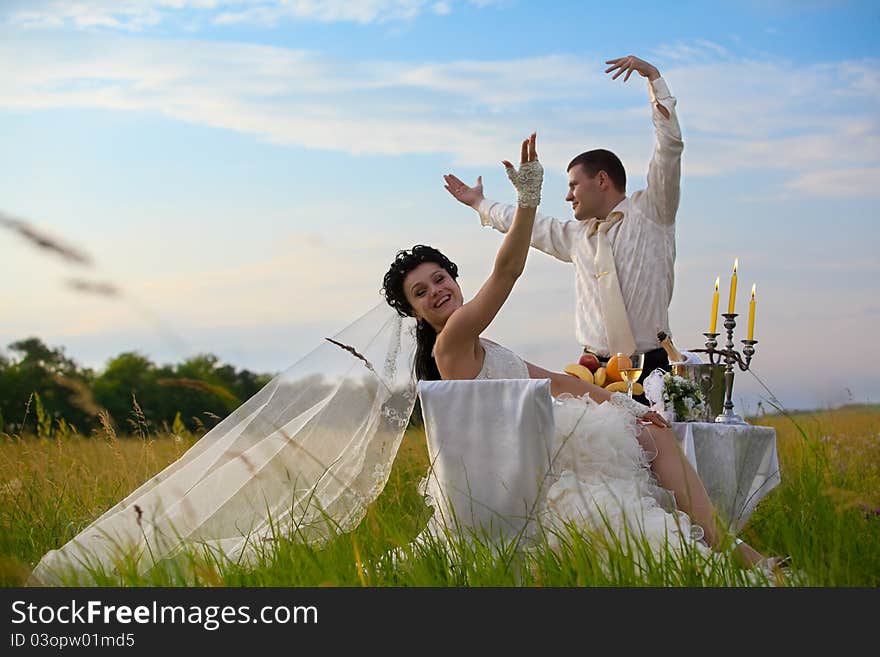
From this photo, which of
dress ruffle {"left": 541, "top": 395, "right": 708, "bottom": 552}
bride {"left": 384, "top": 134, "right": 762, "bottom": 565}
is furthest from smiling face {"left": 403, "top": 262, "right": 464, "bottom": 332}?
dress ruffle {"left": 541, "top": 395, "right": 708, "bottom": 552}

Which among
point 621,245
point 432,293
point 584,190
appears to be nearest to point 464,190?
point 584,190

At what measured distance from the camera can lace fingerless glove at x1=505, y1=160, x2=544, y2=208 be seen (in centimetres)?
343

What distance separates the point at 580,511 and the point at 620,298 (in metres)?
2.56

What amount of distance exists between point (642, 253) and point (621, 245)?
14cm

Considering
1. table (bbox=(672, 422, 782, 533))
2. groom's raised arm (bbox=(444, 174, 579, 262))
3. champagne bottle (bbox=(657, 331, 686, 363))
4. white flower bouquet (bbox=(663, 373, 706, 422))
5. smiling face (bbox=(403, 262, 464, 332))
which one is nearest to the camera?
smiling face (bbox=(403, 262, 464, 332))

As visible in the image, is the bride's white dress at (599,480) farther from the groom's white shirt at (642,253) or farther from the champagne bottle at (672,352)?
the groom's white shirt at (642,253)

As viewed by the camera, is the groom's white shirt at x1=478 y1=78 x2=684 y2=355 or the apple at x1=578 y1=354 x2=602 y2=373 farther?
the groom's white shirt at x1=478 y1=78 x2=684 y2=355

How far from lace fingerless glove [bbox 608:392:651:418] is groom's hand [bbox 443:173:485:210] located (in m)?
1.97

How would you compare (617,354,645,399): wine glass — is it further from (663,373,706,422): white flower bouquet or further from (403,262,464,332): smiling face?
(403,262,464,332): smiling face

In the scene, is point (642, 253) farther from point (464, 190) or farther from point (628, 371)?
point (628, 371)

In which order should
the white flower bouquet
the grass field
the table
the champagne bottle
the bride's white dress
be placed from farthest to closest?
1. the champagne bottle
2. the white flower bouquet
3. the table
4. the bride's white dress
5. the grass field
